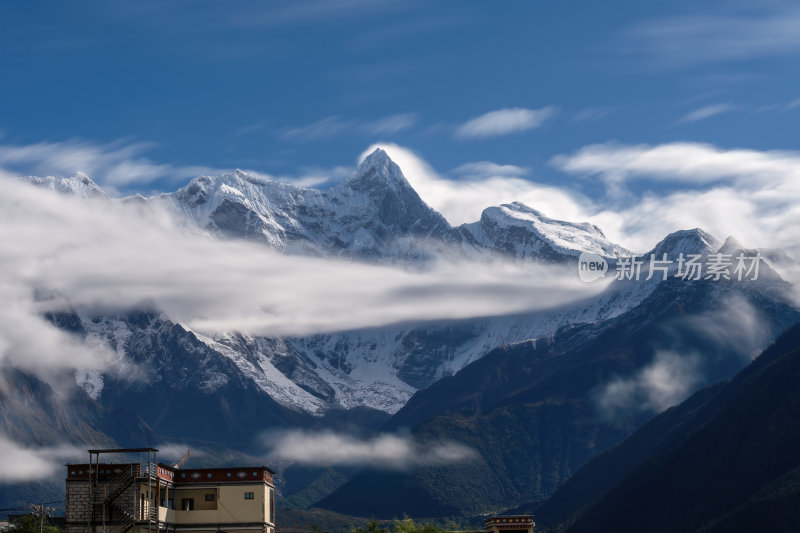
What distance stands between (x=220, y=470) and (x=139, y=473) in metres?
15.8

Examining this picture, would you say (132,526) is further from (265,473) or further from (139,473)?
(265,473)

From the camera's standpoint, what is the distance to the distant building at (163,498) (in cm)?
17788

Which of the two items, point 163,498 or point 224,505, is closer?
point 163,498

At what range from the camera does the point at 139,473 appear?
17762 centimetres

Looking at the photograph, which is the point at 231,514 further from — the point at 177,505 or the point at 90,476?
the point at 90,476

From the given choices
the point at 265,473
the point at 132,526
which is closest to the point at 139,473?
the point at 132,526

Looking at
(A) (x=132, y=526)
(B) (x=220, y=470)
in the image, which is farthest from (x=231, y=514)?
(A) (x=132, y=526)

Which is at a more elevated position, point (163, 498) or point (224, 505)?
point (163, 498)

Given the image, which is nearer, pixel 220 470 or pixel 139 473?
pixel 139 473

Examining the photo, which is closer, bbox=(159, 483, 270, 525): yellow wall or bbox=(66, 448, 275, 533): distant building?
bbox=(66, 448, 275, 533): distant building

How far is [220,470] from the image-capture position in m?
191

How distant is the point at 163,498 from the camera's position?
18462cm

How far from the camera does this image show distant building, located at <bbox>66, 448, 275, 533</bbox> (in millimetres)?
177875

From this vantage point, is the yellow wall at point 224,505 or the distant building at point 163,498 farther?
the yellow wall at point 224,505
